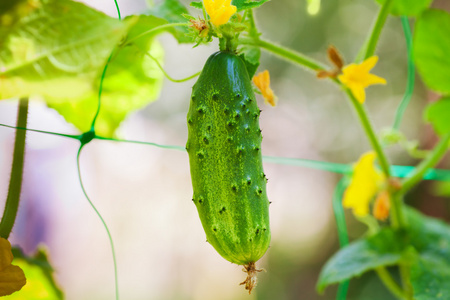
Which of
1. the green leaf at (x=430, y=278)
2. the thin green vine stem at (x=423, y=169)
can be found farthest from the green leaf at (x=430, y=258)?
the thin green vine stem at (x=423, y=169)

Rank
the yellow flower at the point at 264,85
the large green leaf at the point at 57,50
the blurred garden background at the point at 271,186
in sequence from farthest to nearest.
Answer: the blurred garden background at the point at 271,186 → the yellow flower at the point at 264,85 → the large green leaf at the point at 57,50

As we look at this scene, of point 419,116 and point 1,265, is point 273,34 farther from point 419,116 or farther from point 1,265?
point 1,265

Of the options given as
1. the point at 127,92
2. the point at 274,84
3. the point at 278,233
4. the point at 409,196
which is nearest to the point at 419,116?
the point at 409,196

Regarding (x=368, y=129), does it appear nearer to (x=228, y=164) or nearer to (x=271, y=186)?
(x=228, y=164)

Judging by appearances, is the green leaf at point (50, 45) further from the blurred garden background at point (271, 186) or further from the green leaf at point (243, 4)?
the blurred garden background at point (271, 186)

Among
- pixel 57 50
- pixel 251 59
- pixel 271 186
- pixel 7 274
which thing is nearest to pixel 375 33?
pixel 251 59
